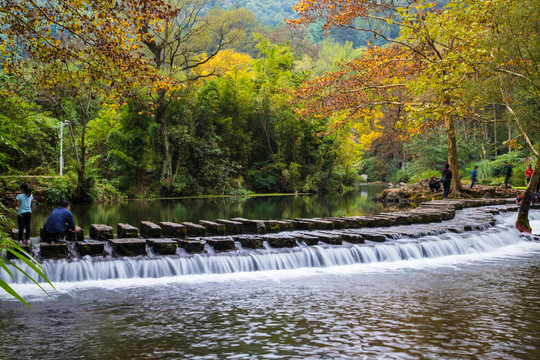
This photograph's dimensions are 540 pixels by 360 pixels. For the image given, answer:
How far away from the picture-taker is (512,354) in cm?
582

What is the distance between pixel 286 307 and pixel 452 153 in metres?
20.8

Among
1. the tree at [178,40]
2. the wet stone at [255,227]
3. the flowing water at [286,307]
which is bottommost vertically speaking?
the flowing water at [286,307]

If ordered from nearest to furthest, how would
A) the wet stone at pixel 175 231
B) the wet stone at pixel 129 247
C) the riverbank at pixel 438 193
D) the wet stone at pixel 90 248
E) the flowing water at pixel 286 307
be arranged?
the flowing water at pixel 286 307
the wet stone at pixel 90 248
the wet stone at pixel 129 247
the wet stone at pixel 175 231
the riverbank at pixel 438 193

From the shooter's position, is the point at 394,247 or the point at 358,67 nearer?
the point at 394,247

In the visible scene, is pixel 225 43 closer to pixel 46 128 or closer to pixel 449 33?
pixel 46 128

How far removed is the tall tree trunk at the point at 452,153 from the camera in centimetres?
2528

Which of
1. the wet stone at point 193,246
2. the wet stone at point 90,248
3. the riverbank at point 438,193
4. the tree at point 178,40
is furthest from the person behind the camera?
the tree at point 178,40

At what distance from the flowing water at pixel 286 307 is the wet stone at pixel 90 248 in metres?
0.40

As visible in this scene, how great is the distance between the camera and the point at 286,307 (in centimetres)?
808

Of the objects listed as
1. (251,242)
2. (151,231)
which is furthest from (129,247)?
(251,242)

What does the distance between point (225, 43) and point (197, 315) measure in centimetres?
3414

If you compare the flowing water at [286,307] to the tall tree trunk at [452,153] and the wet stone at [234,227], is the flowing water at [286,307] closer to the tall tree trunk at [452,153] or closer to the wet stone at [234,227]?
the wet stone at [234,227]

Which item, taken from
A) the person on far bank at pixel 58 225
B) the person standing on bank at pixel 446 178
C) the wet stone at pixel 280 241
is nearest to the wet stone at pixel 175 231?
the wet stone at pixel 280 241

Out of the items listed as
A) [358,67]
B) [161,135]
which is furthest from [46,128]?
[358,67]
